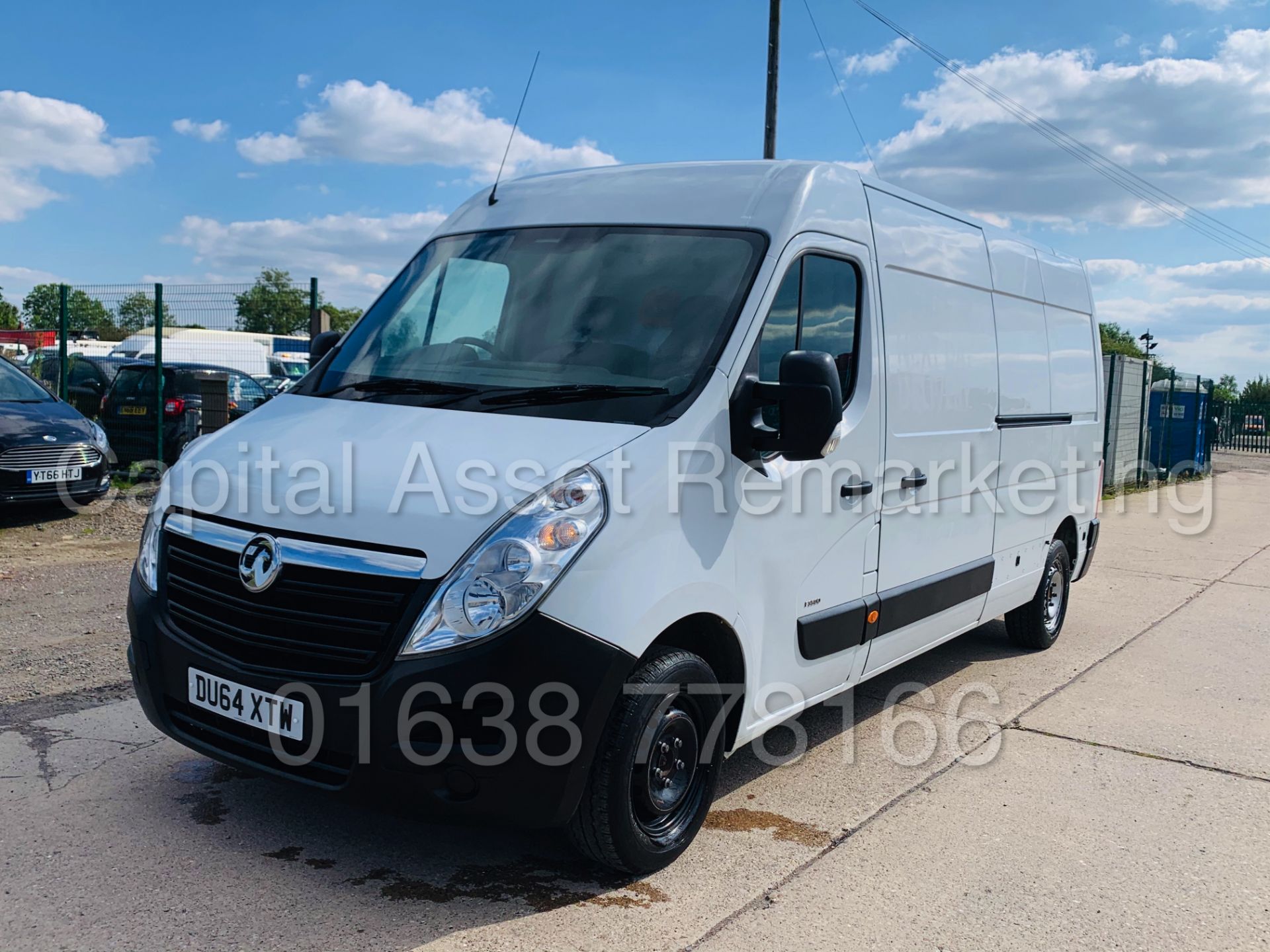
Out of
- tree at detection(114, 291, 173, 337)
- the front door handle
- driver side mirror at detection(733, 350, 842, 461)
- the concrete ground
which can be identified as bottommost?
the concrete ground

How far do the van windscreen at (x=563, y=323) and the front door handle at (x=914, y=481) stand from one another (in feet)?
4.20

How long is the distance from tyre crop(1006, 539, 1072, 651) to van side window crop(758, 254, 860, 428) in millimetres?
3096

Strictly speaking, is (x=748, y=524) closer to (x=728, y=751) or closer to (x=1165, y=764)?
(x=728, y=751)

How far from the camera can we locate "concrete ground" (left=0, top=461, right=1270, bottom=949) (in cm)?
317

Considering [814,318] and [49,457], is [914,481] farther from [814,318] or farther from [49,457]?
[49,457]

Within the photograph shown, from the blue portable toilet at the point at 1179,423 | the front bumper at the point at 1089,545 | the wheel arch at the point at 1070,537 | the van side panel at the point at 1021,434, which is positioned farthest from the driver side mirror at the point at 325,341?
the blue portable toilet at the point at 1179,423

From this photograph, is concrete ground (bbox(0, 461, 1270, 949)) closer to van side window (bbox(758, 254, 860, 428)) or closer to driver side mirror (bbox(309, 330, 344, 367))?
van side window (bbox(758, 254, 860, 428))

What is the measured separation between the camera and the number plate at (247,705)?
316cm

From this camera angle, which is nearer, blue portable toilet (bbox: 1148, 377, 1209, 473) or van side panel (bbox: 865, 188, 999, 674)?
van side panel (bbox: 865, 188, 999, 674)

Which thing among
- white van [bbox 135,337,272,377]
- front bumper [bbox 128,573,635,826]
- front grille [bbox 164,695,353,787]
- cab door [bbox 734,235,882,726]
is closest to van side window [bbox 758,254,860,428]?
cab door [bbox 734,235,882,726]

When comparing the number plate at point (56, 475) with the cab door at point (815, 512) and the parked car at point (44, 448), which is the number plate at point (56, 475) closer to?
the parked car at point (44, 448)

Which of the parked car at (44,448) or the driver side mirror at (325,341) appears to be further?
the parked car at (44,448)

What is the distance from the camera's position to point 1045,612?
270 inches

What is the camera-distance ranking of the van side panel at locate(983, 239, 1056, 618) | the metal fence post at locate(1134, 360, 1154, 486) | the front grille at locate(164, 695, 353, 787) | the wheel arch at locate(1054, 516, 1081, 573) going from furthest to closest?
the metal fence post at locate(1134, 360, 1154, 486) < the wheel arch at locate(1054, 516, 1081, 573) < the van side panel at locate(983, 239, 1056, 618) < the front grille at locate(164, 695, 353, 787)
